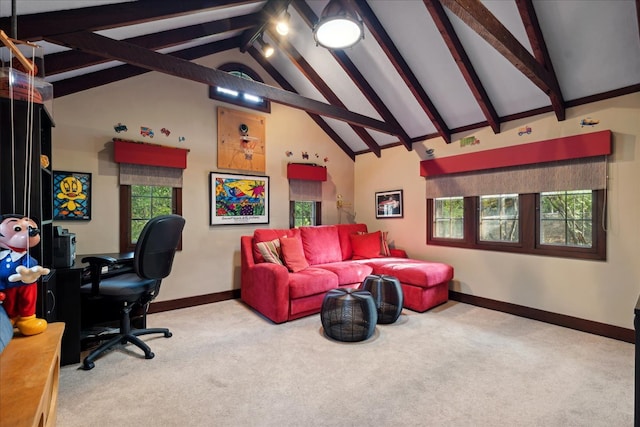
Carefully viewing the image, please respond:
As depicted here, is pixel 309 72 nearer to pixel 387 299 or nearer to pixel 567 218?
pixel 387 299

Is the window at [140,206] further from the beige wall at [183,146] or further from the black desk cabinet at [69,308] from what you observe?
the black desk cabinet at [69,308]

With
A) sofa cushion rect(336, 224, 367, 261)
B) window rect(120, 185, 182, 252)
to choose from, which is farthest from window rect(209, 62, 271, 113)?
sofa cushion rect(336, 224, 367, 261)

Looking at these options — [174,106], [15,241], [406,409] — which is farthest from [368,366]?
[174,106]

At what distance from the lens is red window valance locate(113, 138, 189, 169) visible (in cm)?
337

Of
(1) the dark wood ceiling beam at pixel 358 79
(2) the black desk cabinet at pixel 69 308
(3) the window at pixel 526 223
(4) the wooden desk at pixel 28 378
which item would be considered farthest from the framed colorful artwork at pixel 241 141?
(4) the wooden desk at pixel 28 378

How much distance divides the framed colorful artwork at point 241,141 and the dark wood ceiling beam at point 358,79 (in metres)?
1.42

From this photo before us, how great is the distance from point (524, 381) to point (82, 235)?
4.22 metres

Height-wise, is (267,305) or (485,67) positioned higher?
(485,67)

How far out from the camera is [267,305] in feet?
11.2

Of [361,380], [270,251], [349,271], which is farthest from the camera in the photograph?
[349,271]

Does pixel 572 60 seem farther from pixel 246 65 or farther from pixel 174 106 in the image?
pixel 174 106

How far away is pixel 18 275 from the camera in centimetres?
139

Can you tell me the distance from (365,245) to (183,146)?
9.56ft

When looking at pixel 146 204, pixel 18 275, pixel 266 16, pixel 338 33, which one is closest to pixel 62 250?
pixel 18 275
